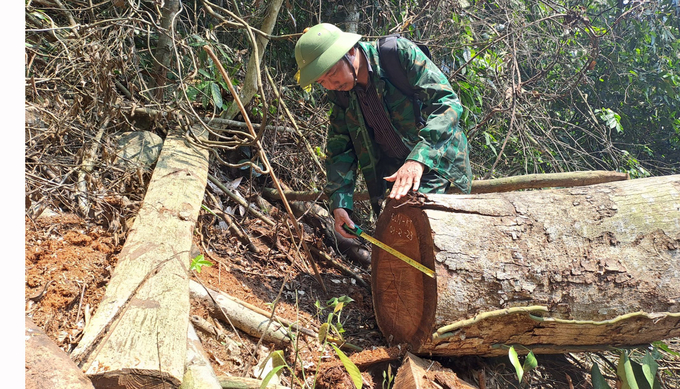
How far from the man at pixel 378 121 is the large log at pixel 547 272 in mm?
399

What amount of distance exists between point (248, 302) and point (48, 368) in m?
1.48

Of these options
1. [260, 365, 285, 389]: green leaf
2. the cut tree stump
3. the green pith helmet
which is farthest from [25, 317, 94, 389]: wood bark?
the green pith helmet

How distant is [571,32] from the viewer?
17.9 ft

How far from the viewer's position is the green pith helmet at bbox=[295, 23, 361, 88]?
2775 millimetres

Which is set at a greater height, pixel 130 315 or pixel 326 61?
pixel 326 61

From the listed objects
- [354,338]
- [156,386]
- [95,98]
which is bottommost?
[354,338]

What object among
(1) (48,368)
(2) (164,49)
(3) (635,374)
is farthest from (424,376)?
(2) (164,49)

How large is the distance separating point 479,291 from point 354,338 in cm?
94

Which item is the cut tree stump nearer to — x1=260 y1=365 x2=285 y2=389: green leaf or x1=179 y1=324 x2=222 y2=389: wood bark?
x1=260 y1=365 x2=285 y2=389: green leaf

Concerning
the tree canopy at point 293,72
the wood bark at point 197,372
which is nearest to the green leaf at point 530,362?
the wood bark at point 197,372

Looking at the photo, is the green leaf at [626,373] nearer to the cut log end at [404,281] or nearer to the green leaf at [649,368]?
the green leaf at [649,368]

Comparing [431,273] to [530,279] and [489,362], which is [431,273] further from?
[489,362]

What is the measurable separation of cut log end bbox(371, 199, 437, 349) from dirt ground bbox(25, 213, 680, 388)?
5.9 inches

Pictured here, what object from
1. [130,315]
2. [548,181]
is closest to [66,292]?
[130,315]
